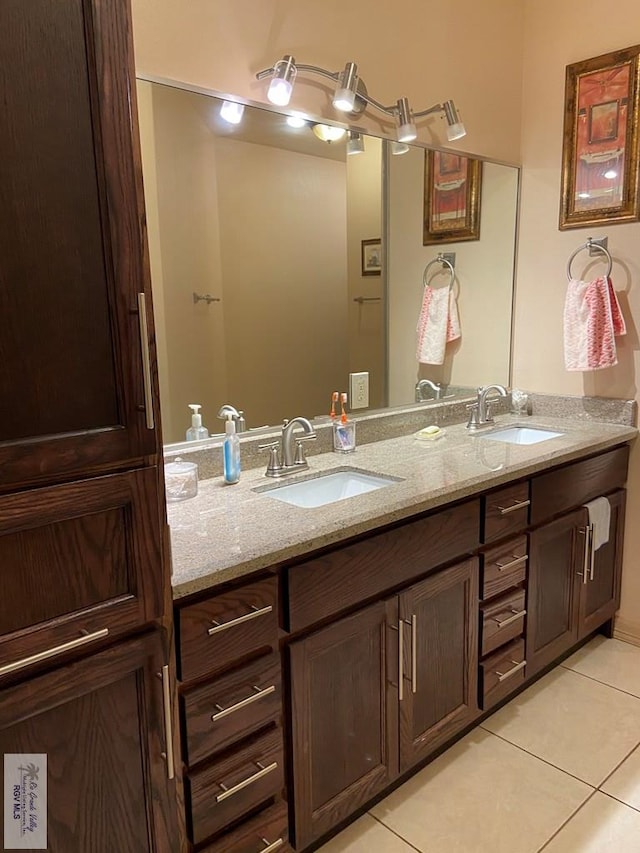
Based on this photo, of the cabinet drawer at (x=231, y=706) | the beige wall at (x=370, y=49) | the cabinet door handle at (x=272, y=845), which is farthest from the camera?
the beige wall at (x=370, y=49)

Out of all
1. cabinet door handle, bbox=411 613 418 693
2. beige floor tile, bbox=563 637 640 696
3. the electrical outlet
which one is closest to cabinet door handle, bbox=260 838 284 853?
cabinet door handle, bbox=411 613 418 693

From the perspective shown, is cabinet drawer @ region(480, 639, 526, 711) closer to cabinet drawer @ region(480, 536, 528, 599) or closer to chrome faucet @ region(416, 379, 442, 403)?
cabinet drawer @ region(480, 536, 528, 599)

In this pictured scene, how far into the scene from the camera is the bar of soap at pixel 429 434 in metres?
2.29

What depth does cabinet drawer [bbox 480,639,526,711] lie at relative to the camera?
1926 millimetres

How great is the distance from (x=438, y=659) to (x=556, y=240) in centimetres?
175

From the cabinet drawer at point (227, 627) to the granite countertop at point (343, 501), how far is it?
58mm

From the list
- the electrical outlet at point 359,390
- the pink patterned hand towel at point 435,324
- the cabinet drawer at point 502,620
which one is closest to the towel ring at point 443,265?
the pink patterned hand towel at point 435,324

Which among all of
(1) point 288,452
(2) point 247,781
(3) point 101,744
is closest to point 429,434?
(1) point 288,452

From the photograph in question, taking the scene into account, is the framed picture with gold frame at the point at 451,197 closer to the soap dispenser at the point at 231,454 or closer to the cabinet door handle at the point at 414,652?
the soap dispenser at the point at 231,454

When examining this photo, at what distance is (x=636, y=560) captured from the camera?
2463 millimetres

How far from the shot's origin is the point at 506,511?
188 centimetres

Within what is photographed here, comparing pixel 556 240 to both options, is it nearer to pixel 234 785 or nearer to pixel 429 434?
pixel 429 434

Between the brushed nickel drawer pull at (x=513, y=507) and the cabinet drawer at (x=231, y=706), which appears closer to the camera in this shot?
the cabinet drawer at (x=231, y=706)

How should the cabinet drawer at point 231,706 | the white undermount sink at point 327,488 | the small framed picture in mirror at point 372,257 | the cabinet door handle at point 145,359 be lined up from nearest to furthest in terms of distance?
the cabinet door handle at point 145,359 < the cabinet drawer at point 231,706 < the white undermount sink at point 327,488 < the small framed picture in mirror at point 372,257
